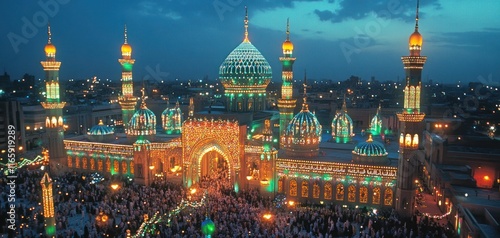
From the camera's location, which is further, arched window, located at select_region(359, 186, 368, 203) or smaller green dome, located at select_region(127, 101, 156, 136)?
smaller green dome, located at select_region(127, 101, 156, 136)

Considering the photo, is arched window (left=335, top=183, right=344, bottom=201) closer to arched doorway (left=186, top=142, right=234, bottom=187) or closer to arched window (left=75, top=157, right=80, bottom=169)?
arched doorway (left=186, top=142, right=234, bottom=187)

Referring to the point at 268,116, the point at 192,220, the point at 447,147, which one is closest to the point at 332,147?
the point at 268,116

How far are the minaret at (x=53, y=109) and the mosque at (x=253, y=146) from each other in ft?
0.21

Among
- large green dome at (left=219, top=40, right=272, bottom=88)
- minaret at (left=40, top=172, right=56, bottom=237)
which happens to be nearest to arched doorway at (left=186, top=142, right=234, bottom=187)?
large green dome at (left=219, top=40, right=272, bottom=88)

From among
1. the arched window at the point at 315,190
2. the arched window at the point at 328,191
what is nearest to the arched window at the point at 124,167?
the arched window at the point at 315,190

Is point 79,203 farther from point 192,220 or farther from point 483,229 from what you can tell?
point 483,229

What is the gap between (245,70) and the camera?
2895 cm

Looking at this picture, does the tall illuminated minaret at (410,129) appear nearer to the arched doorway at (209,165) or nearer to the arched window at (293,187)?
the arched window at (293,187)

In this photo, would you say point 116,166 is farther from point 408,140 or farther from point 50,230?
point 408,140

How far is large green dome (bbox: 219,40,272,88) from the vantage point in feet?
95.0

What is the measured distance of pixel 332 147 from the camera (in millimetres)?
26547

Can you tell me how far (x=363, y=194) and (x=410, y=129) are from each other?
404cm

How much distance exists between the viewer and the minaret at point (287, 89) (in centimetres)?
2791

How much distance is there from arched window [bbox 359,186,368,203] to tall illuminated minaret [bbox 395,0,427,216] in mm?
1699
